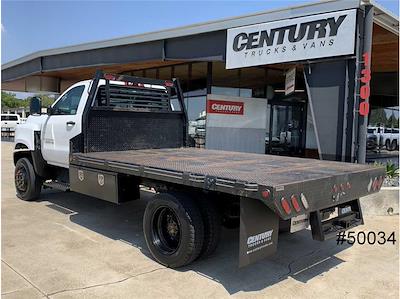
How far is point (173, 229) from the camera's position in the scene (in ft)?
15.4

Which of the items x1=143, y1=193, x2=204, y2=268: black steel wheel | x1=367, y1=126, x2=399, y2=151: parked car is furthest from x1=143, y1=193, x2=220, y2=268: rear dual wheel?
x1=367, y1=126, x2=399, y2=151: parked car

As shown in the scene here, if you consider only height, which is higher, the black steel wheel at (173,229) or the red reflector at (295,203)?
the red reflector at (295,203)

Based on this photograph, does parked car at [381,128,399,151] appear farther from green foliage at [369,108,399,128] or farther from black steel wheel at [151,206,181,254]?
black steel wheel at [151,206,181,254]

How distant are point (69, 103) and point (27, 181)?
6.51ft

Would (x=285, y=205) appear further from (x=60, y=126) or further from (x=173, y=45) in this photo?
(x=173, y=45)

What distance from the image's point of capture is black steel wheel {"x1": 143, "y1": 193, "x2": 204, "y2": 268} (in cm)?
431

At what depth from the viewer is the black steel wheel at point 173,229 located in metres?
4.31

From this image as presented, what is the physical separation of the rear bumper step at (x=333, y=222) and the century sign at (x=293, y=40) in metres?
4.24

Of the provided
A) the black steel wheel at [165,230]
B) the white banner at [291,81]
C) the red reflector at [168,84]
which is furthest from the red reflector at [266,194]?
the white banner at [291,81]

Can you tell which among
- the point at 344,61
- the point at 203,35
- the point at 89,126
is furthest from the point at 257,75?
the point at 89,126

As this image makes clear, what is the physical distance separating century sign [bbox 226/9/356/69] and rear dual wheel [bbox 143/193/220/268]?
542 cm

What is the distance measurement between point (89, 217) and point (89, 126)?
1.67m

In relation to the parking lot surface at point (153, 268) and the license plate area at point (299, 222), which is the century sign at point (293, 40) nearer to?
the parking lot surface at point (153, 268)

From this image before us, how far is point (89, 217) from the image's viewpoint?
6.89 m
